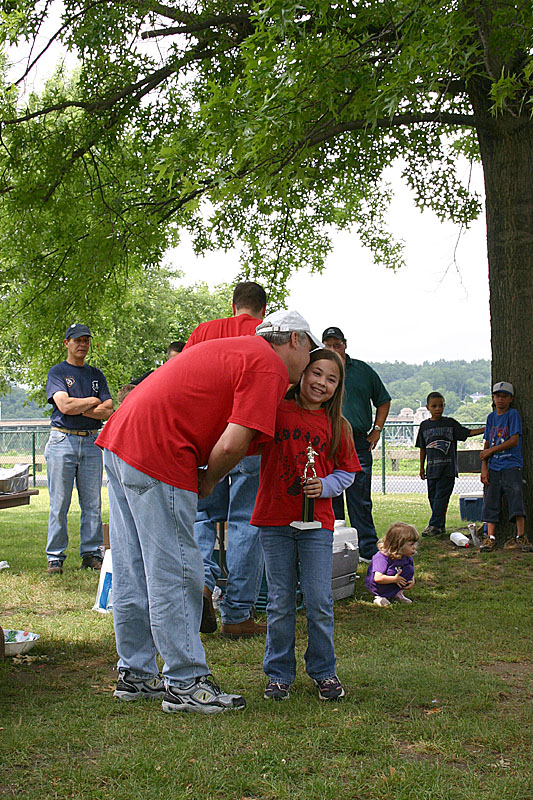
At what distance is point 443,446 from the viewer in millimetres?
10453

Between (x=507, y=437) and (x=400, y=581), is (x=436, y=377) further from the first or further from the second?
(x=400, y=581)

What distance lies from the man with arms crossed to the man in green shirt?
7.44 ft

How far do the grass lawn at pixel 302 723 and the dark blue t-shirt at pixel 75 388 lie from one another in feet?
7.22

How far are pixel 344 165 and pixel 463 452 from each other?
4373 millimetres

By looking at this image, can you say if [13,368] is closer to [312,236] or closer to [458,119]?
[312,236]

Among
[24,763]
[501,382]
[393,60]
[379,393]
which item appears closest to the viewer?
[24,763]

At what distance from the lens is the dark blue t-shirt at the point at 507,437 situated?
8.78 m

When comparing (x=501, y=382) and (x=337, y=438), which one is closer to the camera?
(x=337, y=438)

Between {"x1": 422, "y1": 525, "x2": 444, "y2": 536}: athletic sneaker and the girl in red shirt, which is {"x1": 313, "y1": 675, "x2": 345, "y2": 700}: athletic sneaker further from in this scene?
{"x1": 422, "y1": 525, "x2": 444, "y2": 536}: athletic sneaker

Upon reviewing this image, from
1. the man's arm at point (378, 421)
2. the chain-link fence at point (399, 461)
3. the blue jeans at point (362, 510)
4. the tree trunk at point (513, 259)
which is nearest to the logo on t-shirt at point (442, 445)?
the tree trunk at point (513, 259)

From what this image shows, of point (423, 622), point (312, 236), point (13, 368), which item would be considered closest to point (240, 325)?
point (423, 622)

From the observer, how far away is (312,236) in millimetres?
13664

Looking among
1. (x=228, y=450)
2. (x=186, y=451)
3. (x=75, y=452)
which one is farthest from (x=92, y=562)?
(x=228, y=450)

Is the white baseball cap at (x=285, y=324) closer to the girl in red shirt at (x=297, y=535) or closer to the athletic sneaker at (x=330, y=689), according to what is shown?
the girl in red shirt at (x=297, y=535)
